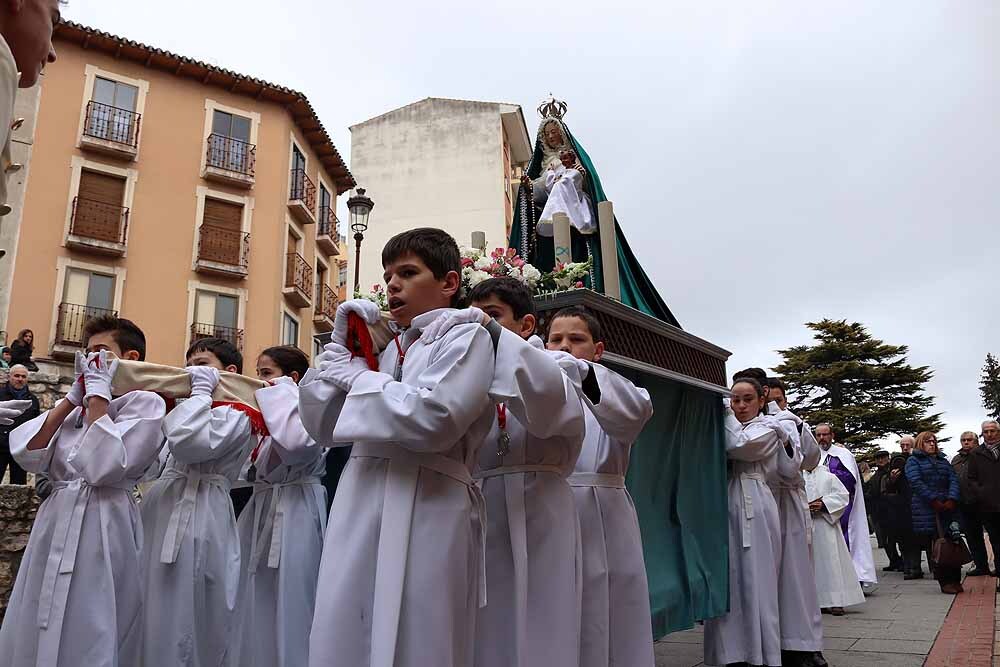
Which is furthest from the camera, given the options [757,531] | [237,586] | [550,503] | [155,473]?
[757,531]

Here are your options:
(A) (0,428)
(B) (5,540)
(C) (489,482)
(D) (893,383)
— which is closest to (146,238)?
(A) (0,428)

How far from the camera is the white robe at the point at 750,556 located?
16.1 ft

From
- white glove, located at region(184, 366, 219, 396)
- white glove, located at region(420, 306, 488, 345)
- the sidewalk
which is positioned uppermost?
white glove, located at region(184, 366, 219, 396)

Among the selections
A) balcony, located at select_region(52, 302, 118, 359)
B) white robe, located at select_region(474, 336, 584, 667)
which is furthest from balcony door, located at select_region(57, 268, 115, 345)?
white robe, located at select_region(474, 336, 584, 667)

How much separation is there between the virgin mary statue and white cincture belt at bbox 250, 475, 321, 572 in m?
2.77

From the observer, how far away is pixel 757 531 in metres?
5.20

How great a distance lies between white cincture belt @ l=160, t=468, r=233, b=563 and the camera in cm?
378

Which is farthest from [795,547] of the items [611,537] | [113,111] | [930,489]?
[113,111]

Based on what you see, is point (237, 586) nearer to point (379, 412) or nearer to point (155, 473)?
point (155, 473)

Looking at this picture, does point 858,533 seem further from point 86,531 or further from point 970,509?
point 86,531

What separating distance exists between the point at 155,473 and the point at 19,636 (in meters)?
1.11

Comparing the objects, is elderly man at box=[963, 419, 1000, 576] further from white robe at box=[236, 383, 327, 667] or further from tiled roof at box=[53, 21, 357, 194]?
tiled roof at box=[53, 21, 357, 194]

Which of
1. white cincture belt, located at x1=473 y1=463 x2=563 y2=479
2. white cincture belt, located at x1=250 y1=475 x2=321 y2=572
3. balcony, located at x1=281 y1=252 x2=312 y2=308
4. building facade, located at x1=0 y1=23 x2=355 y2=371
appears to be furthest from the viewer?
balcony, located at x1=281 y1=252 x2=312 y2=308

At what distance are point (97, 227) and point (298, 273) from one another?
5837 millimetres
